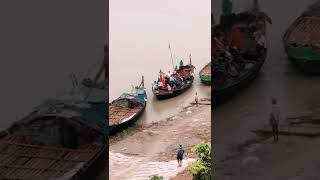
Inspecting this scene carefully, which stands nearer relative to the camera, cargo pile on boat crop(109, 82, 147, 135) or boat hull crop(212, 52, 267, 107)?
boat hull crop(212, 52, 267, 107)

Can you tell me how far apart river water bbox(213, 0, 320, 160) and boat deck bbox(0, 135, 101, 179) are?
171 cm

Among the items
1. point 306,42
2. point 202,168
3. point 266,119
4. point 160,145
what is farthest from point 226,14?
point 202,168

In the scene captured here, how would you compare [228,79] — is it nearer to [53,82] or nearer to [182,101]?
[53,82]

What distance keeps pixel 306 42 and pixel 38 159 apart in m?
4.71

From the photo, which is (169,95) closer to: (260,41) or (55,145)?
(260,41)

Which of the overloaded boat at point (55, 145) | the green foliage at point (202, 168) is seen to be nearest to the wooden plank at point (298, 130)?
the green foliage at point (202, 168)

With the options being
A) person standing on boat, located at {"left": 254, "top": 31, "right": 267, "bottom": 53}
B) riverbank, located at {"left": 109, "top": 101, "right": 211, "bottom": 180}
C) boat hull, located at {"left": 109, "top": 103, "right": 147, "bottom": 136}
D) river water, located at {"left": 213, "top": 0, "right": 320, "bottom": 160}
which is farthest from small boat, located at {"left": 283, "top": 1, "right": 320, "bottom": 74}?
boat hull, located at {"left": 109, "top": 103, "right": 147, "bottom": 136}

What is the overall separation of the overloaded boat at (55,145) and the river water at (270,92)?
1.51 meters

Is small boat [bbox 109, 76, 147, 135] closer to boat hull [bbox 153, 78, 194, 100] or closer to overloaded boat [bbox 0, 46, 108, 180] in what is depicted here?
boat hull [bbox 153, 78, 194, 100]

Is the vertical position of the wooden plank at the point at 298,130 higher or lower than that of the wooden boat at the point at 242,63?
lower

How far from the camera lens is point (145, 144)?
31.9 feet

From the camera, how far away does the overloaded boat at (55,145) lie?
19.4ft

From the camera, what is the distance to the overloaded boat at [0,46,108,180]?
5.92 meters

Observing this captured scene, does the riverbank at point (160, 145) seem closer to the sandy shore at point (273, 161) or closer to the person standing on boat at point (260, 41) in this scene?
the sandy shore at point (273, 161)
